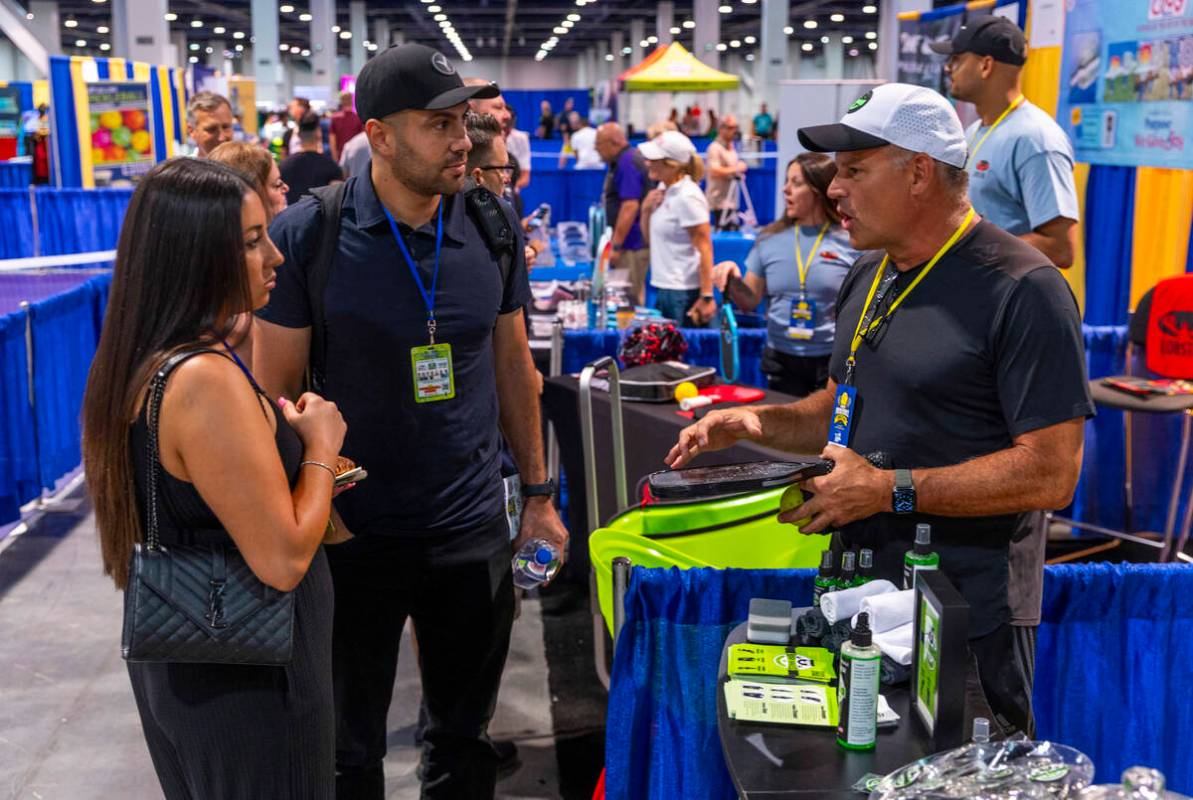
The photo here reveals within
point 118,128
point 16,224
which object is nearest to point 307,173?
point 118,128

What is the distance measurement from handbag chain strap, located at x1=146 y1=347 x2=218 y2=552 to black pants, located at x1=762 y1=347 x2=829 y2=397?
329 centimetres

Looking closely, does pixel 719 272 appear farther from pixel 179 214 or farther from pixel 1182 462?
pixel 179 214

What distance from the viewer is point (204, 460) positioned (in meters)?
1.72

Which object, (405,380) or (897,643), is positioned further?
(405,380)

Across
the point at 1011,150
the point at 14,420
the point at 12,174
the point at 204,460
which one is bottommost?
the point at 14,420

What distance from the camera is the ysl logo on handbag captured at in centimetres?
177

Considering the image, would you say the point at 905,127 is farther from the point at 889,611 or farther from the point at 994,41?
the point at 994,41

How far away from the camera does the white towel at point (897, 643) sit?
5.90 feet

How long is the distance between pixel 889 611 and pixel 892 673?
9 cm

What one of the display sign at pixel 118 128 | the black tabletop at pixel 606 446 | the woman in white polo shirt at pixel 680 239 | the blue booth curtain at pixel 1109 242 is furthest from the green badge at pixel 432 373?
the display sign at pixel 118 128

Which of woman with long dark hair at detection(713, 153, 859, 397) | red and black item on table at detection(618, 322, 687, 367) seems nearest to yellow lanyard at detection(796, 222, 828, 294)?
woman with long dark hair at detection(713, 153, 859, 397)

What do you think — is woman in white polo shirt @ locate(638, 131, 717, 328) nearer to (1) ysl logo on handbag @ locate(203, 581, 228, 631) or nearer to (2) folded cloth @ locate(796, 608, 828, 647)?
(2) folded cloth @ locate(796, 608, 828, 647)

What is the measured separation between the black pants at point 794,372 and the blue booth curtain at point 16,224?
951 centimetres

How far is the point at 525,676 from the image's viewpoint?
4.18 meters
